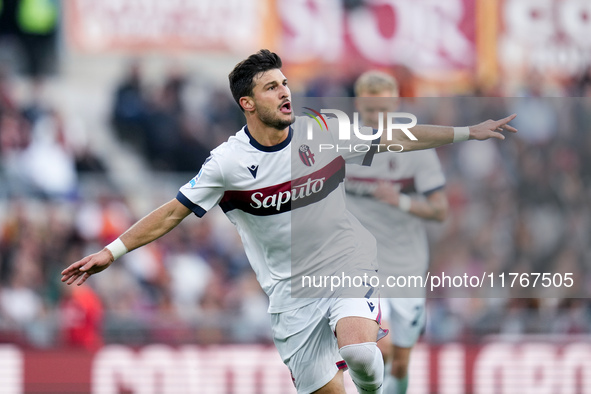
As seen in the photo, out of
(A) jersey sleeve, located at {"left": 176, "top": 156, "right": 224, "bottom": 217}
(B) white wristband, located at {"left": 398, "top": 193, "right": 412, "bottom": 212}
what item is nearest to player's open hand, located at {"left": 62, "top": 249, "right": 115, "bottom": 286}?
(A) jersey sleeve, located at {"left": 176, "top": 156, "right": 224, "bottom": 217}

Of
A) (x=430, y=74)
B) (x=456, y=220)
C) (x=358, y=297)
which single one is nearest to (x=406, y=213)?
(x=358, y=297)

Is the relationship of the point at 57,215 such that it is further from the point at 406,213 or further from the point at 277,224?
the point at 277,224

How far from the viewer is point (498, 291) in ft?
41.6

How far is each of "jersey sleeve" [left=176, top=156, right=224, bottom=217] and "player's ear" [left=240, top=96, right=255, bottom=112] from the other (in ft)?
1.43

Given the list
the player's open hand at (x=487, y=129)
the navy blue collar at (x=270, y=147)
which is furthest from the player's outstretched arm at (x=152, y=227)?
the player's open hand at (x=487, y=129)

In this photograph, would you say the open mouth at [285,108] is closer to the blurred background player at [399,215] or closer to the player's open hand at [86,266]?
the player's open hand at [86,266]

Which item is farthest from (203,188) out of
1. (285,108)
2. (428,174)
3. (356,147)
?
(428,174)

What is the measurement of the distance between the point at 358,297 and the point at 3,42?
12.6 meters

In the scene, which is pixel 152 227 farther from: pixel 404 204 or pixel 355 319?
pixel 404 204

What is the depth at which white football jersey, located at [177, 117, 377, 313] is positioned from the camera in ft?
22.8

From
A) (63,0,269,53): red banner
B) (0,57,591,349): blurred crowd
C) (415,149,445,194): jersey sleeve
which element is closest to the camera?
(415,149,445,194): jersey sleeve

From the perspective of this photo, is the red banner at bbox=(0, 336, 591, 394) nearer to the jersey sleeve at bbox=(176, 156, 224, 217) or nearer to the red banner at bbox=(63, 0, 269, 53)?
the jersey sleeve at bbox=(176, 156, 224, 217)

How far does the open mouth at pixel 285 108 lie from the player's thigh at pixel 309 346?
4.50 feet

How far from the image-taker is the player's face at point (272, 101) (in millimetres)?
6941
